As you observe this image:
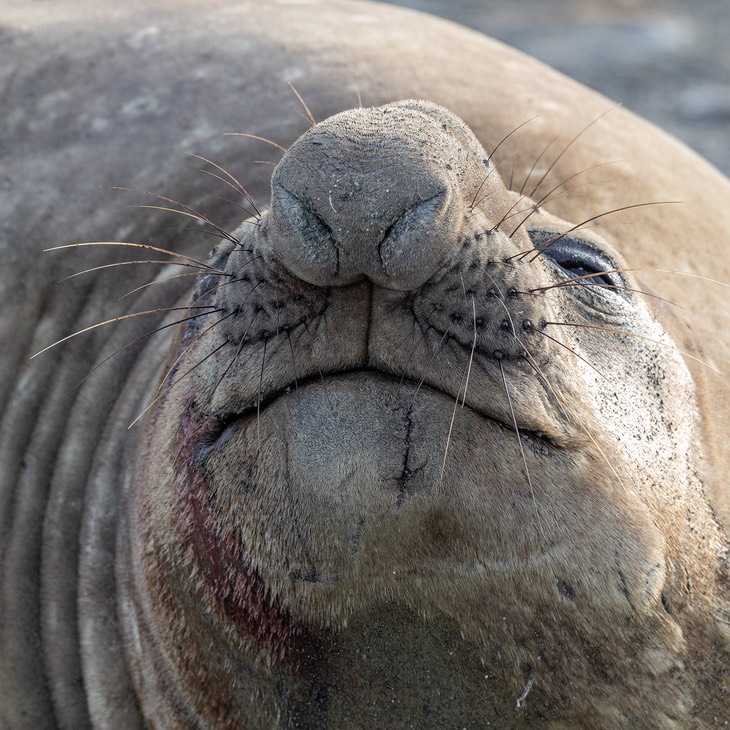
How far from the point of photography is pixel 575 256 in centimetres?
226

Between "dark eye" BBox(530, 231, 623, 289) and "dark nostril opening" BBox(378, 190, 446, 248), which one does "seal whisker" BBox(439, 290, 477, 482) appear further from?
"dark eye" BBox(530, 231, 623, 289)

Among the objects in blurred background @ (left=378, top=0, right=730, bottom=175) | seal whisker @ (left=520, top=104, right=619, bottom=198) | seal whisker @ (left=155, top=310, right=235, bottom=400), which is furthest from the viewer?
blurred background @ (left=378, top=0, right=730, bottom=175)

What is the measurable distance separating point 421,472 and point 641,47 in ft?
23.0

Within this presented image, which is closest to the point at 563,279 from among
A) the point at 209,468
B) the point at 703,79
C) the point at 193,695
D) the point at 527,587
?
the point at 527,587

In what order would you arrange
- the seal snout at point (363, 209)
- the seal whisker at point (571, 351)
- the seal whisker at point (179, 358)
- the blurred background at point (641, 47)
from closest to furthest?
the seal snout at point (363, 209)
the seal whisker at point (571, 351)
the seal whisker at point (179, 358)
the blurred background at point (641, 47)

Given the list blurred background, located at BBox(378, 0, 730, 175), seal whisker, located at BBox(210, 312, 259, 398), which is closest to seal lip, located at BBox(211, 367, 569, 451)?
seal whisker, located at BBox(210, 312, 259, 398)

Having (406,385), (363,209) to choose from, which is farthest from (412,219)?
(406,385)

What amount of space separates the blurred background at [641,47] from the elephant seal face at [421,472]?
4733 millimetres

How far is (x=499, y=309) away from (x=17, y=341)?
77.6 inches

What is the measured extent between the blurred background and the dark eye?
168 inches

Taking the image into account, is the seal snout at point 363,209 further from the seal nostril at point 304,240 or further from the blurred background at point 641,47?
the blurred background at point 641,47

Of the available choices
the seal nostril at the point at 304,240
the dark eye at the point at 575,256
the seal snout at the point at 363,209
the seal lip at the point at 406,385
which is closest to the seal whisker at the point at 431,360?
the seal lip at the point at 406,385

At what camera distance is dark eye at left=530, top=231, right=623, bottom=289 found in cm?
223

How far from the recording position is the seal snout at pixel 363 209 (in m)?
1.70
